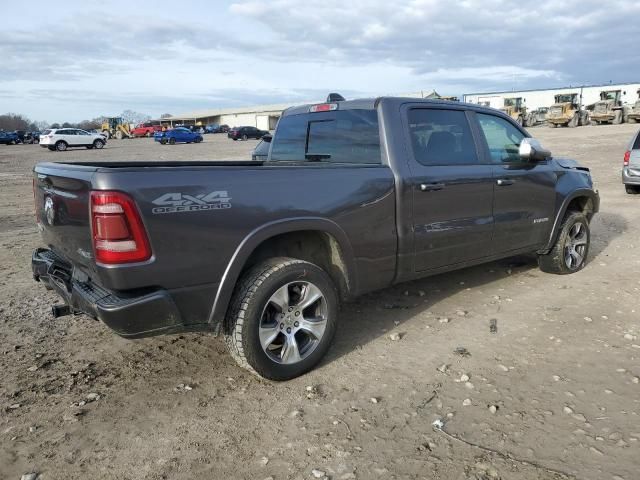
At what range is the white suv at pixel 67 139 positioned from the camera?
3716cm

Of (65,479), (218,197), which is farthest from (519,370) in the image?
(65,479)

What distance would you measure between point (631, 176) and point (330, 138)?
9.61m

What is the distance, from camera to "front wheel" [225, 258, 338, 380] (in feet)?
10.6

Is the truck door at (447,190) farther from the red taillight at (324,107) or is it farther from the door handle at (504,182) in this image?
the red taillight at (324,107)

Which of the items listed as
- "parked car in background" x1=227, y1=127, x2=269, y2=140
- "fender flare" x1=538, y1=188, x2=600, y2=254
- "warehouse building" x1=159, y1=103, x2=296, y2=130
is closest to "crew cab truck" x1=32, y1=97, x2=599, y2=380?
"fender flare" x1=538, y1=188, x2=600, y2=254

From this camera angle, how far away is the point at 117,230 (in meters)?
2.78

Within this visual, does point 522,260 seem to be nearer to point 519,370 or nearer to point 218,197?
point 519,370

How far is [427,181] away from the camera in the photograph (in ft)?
13.4

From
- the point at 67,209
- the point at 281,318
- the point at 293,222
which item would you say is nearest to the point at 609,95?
the point at 293,222

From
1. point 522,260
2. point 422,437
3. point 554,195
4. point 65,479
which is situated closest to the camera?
point 65,479

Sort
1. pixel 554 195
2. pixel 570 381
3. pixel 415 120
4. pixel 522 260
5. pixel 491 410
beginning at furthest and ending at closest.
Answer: pixel 522 260 < pixel 554 195 < pixel 415 120 < pixel 570 381 < pixel 491 410

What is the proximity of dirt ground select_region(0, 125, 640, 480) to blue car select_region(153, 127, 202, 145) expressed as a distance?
42875 millimetres

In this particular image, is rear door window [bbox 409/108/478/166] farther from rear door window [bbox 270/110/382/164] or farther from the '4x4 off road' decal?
the '4x4 off road' decal

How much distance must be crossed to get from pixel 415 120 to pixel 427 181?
1.72 feet
